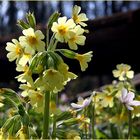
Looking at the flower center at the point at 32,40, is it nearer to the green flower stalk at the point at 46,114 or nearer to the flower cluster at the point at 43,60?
the flower cluster at the point at 43,60

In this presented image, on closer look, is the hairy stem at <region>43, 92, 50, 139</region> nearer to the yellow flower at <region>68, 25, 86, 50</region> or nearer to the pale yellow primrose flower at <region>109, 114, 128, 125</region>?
the yellow flower at <region>68, 25, 86, 50</region>

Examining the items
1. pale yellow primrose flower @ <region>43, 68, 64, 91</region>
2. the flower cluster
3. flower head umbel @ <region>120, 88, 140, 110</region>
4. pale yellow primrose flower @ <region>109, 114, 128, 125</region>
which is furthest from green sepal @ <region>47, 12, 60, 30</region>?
pale yellow primrose flower @ <region>109, 114, 128, 125</region>

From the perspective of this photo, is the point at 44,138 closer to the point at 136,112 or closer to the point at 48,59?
the point at 48,59

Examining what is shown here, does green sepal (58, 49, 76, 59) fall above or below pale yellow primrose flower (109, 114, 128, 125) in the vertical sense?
above

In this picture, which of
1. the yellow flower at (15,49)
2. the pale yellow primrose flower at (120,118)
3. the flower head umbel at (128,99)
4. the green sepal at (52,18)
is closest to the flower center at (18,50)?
the yellow flower at (15,49)

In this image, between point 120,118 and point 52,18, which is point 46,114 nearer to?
Result: point 52,18

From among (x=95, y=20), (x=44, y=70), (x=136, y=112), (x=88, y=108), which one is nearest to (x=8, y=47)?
(x=44, y=70)

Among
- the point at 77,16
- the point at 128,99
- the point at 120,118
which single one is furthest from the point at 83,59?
the point at 120,118
